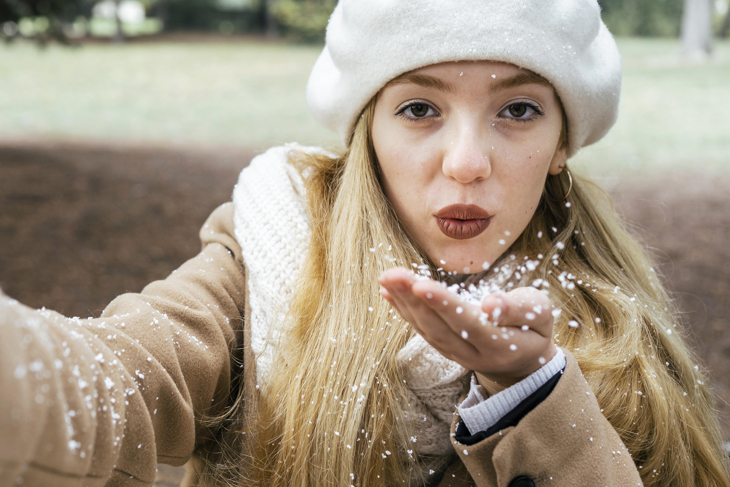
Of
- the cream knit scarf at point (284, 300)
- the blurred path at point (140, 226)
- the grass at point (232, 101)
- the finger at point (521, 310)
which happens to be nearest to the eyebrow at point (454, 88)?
the cream knit scarf at point (284, 300)

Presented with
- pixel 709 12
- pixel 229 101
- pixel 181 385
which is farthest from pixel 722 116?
pixel 181 385

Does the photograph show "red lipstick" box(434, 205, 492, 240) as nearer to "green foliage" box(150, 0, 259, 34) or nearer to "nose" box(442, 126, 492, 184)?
"nose" box(442, 126, 492, 184)

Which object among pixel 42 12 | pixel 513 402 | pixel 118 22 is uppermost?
pixel 513 402

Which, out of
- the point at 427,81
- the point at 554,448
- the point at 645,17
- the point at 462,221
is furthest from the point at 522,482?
the point at 645,17

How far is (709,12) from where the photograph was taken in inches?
659

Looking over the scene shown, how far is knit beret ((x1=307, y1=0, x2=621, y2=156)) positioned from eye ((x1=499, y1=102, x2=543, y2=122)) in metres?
0.08

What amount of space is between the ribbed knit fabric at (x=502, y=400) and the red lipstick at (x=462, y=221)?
39 centimetres

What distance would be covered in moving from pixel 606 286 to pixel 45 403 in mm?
1524

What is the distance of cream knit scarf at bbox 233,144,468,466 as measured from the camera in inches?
66.8

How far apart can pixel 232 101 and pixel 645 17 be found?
40.8ft

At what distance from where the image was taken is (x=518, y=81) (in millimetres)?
1665

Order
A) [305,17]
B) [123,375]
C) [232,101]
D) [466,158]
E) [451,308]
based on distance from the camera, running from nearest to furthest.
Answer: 1. [451,308]
2. [123,375]
3. [466,158]
4. [232,101]
5. [305,17]

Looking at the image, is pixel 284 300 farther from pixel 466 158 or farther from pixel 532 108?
pixel 532 108

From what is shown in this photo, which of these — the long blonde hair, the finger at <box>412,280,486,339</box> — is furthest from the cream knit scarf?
the finger at <box>412,280,486,339</box>
